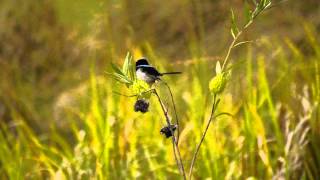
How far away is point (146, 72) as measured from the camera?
1.07m

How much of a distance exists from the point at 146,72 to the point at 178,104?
1.20 meters

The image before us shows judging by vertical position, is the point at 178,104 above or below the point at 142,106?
above

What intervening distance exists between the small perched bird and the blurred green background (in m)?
0.16

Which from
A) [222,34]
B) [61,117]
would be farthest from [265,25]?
[61,117]

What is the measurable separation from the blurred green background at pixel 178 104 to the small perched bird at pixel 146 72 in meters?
0.16

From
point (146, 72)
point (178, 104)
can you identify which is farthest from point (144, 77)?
point (178, 104)

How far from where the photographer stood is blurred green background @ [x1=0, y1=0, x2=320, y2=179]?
1.80 meters

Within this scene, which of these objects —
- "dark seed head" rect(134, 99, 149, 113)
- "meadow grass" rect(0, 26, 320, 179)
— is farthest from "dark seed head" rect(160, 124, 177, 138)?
"meadow grass" rect(0, 26, 320, 179)

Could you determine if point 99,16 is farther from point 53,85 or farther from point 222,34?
point 53,85

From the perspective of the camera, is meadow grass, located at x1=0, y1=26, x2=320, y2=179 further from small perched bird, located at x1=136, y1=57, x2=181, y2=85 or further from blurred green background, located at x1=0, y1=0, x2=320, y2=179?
small perched bird, located at x1=136, y1=57, x2=181, y2=85

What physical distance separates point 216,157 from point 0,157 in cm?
60

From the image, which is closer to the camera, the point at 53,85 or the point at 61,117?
the point at 61,117

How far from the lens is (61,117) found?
288cm

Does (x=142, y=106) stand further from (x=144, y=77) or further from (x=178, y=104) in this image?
(x=178, y=104)
